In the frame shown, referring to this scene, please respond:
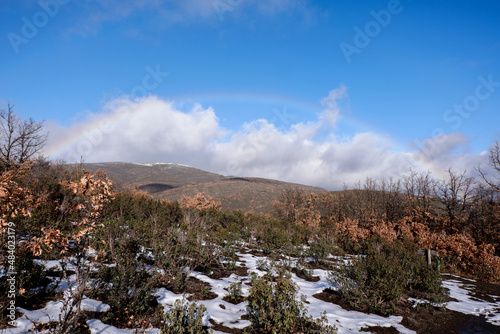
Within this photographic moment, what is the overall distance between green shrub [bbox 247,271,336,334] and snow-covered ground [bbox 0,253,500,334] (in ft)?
1.89

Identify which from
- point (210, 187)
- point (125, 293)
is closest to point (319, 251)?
point (125, 293)

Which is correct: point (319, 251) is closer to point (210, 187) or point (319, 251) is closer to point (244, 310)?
point (244, 310)

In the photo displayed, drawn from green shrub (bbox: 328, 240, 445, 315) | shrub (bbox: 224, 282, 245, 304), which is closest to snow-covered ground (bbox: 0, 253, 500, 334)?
shrub (bbox: 224, 282, 245, 304)

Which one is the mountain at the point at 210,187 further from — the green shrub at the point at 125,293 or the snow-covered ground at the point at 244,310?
the green shrub at the point at 125,293

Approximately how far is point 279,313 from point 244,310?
5.17 feet

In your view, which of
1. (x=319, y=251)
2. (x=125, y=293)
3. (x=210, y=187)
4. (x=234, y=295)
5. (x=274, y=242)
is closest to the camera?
(x=125, y=293)

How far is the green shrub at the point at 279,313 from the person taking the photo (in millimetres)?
3895

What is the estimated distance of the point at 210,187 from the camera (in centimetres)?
5103

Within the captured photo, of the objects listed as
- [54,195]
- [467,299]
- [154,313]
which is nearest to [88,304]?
[154,313]

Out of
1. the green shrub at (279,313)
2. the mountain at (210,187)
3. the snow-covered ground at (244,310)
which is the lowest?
the snow-covered ground at (244,310)

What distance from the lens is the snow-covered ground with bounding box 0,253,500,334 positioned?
3760mm

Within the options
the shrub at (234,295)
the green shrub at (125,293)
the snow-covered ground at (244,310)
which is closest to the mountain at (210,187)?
the snow-covered ground at (244,310)

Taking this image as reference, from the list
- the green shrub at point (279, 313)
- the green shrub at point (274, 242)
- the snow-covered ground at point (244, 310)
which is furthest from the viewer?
the green shrub at point (274, 242)

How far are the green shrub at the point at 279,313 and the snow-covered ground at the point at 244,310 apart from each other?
1.89ft
